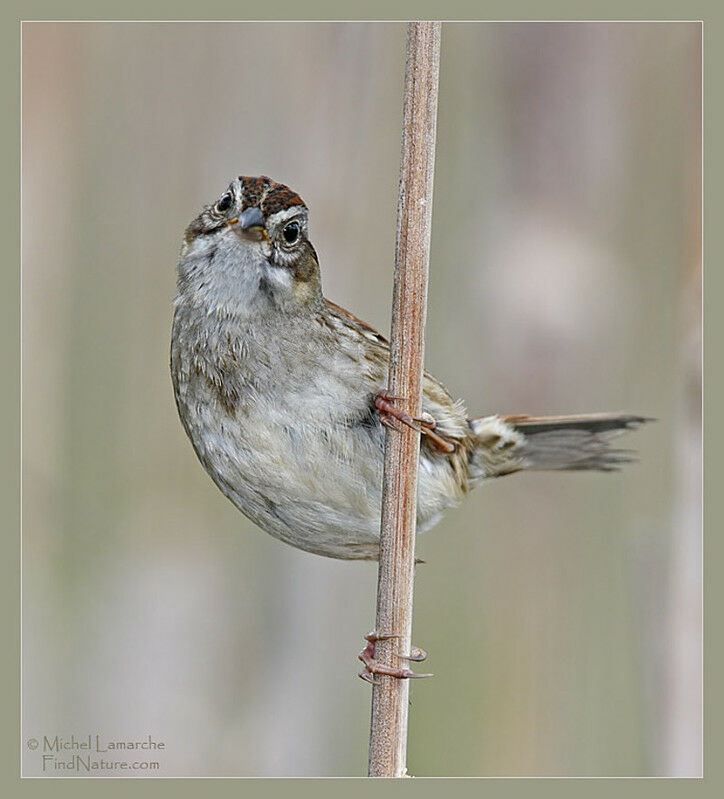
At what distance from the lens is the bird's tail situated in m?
2.81

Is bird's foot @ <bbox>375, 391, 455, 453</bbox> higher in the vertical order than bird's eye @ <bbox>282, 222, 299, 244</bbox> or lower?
lower

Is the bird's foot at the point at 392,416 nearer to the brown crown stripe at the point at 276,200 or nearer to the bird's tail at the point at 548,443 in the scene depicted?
the brown crown stripe at the point at 276,200

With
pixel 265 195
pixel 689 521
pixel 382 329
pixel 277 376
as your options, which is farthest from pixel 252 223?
pixel 689 521

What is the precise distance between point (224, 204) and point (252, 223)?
0.43 feet

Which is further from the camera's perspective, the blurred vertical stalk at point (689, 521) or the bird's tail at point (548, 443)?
the bird's tail at point (548, 443)

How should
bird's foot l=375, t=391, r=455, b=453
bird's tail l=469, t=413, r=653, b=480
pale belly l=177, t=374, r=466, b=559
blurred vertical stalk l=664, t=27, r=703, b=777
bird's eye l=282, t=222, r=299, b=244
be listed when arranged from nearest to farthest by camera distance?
bird's foot l=375, t=391, r=455, b=453 < bird's eye l=282, t=222, r=299, b=244 < pale belly l=177, t=374, r=466, b=559 < blurred vertical stalk l=664, t=27, r=703, b=777 < bird's tail l=469, t=413, r=653, b=480

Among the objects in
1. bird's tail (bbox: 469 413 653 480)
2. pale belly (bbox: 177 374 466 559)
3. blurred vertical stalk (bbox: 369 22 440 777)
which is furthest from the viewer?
bird's tail (bbox: 469 413 653 480)

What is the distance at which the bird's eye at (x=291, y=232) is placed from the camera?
2270 mm

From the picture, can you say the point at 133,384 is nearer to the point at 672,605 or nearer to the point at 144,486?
the point at 144,486

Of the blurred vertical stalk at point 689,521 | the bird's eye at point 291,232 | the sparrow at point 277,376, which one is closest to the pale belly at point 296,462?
the sparrow at point 277,376

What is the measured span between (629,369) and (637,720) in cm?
81

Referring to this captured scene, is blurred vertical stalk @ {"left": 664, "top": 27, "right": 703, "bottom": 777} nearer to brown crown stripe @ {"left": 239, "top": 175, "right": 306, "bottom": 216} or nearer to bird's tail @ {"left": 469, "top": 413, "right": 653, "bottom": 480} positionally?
bird's tail @ {"left": 469, "top": 413, "right": 653, "bottom": 480}

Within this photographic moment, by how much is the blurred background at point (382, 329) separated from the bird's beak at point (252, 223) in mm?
480

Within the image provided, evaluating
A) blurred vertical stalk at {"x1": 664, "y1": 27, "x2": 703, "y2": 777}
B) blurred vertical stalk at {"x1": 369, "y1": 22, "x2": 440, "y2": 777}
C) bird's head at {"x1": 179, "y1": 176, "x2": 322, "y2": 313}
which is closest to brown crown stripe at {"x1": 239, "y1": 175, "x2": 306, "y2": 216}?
bird's head at {"x1": 179, "y1": 176, "x2": 322, "y2": 313}
